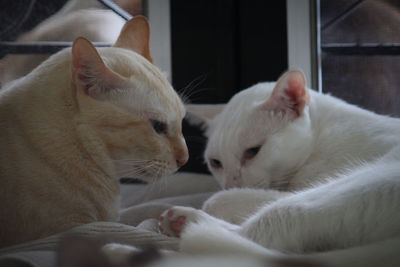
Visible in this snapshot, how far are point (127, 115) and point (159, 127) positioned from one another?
0.07m

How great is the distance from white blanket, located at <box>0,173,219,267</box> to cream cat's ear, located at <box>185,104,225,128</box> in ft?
0.59

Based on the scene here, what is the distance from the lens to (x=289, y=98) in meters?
1.02

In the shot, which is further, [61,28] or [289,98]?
[289,98]

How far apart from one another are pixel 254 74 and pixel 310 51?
9.4 inches

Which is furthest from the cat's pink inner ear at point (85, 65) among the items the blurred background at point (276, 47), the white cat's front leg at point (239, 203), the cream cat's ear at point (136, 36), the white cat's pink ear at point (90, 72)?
the blurred background at point (276, 47)

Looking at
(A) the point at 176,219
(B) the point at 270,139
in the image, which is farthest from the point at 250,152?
(A) the point at 176,219

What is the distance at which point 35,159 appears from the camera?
69cm

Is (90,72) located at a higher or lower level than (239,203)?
higher

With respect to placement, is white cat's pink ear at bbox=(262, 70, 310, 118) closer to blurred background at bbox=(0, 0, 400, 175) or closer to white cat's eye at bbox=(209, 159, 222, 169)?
white cat's eye at bbox=(209, 159, 222, 169)

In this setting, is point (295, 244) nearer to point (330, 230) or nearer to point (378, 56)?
point (330, 230)

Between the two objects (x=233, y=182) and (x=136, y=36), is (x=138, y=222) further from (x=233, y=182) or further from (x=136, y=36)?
(x=136, y=36)

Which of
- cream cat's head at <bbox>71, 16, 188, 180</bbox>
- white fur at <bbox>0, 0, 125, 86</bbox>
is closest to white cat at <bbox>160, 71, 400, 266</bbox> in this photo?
cream cat's head at <bbox>71, 16, 188, 180</bbox>

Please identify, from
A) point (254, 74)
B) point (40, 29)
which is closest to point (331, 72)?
point (254, 74)

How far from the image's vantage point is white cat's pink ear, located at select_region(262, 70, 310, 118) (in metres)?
1.00
